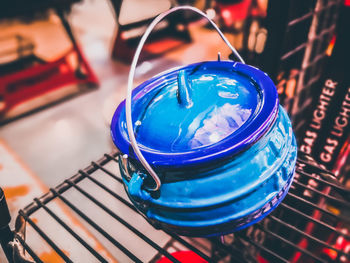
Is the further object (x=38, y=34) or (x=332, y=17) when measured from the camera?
(x=38, y=34)

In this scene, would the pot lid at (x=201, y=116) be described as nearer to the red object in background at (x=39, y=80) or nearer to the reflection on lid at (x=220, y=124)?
the reflection on lid at (x=220, y=124)

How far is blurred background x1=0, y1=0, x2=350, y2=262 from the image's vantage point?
1388 mm

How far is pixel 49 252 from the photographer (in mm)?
1261

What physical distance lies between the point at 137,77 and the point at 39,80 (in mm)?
1471

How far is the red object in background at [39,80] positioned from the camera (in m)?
3.28

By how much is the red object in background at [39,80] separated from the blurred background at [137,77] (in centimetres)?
1

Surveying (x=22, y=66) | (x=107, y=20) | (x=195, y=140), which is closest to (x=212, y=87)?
(x=195, y=140)

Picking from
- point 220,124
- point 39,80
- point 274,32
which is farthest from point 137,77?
point 220,124

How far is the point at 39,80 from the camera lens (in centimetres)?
381

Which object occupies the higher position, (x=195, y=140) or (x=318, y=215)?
(x=195, y=140)

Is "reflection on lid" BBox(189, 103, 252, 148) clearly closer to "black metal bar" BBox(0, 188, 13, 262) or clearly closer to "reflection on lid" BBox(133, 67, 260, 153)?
"reflection on lid" BBox(133, 67, 260, 153)

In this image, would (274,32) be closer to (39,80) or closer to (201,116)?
(201,116)

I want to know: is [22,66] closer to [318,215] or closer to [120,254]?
[120,254]

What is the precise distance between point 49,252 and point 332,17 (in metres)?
2.75
